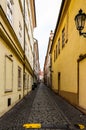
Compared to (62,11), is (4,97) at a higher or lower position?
lower

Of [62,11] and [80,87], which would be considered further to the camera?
[62,11]

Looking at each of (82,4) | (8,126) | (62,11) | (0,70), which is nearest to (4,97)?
(0,70)

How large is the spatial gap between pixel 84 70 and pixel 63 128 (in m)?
4.13

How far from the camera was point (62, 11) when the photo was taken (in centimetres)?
1758

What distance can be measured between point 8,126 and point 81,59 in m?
5.14

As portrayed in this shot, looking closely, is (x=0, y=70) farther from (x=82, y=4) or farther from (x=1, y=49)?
(x=82, y=4)

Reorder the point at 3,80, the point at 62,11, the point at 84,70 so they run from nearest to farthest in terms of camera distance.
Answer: the point at 3,80 < the point at 84,70 < the point at 62,11

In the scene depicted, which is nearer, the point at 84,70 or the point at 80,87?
the point at 84,70

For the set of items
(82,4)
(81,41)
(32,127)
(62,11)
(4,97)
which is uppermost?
(62,11)

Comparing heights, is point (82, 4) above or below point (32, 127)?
above

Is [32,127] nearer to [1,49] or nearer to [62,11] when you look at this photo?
[1,49]

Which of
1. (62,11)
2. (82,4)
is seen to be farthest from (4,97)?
(62,11)

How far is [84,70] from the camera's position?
10.4 m

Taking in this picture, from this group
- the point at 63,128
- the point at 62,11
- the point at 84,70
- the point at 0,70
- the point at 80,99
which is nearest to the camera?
the point at 63,128
